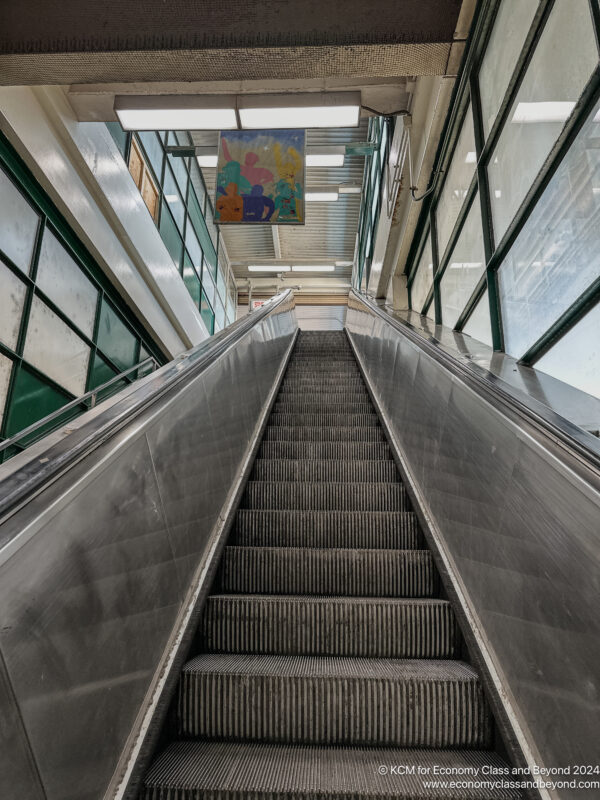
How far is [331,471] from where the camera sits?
3191 mm

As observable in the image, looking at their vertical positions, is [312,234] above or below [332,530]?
above

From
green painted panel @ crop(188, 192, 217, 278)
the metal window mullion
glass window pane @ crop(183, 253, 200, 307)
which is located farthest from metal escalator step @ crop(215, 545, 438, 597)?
green painted panel @ crop(188, 192, 217, 278)

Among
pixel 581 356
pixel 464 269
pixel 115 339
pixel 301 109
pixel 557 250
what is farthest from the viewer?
pixel 115 339

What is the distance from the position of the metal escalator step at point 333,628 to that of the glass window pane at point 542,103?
92.1 inches

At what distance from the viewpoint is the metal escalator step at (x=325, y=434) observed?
381 centimetres

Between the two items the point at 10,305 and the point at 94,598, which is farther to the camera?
the point at 10,305

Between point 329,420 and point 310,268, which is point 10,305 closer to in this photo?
point 329,420

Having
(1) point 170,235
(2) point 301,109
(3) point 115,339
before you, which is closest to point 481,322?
(2) point 301,109

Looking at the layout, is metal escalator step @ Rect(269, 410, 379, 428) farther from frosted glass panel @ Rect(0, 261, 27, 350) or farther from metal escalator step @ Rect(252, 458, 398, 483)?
frosted glass panel @ Rect(0, 261, 27, 350)

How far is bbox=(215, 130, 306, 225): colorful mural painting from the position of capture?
222 inches

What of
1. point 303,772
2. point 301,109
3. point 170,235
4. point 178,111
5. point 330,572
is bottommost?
point 303,772

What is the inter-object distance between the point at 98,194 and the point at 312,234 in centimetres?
934

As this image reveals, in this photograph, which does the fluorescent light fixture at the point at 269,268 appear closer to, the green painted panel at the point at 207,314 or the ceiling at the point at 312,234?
the ceiling at the point at 312,234

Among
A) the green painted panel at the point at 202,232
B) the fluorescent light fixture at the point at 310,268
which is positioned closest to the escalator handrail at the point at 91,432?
the green painted panel at the point at 202,232
